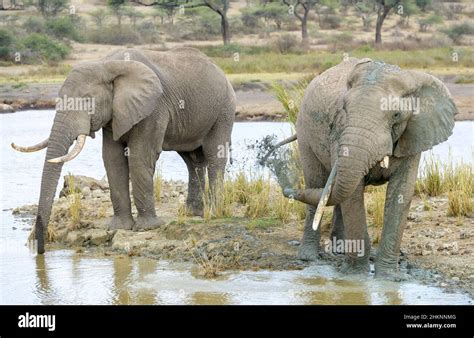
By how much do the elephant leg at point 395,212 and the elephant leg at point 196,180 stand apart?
3.31 m

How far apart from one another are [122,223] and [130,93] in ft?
4.37

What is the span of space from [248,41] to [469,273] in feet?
119

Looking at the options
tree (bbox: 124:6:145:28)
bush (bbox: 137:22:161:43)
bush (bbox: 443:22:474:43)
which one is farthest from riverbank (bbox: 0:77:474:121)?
tree (bbox: 124:6:145:28)

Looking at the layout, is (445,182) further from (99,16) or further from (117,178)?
(99,16)

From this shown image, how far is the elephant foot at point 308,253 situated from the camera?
975cm

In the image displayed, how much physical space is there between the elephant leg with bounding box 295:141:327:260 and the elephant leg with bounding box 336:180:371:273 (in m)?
0.63

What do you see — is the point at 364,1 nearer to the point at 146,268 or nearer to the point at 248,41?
the point at 248,41

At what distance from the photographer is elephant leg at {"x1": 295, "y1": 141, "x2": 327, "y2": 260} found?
31.8 ft

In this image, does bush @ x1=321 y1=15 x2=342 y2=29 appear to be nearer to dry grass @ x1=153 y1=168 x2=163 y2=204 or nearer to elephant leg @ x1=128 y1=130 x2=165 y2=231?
dry grass @ x1=153 y1=168 x2=163 y2=204

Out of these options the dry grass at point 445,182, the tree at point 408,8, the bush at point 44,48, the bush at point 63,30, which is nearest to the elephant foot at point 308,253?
the dry grass at point 445,182

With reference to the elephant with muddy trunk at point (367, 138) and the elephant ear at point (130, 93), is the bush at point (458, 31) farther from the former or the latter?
the elephant with muddy trunk at point (367, 138)
